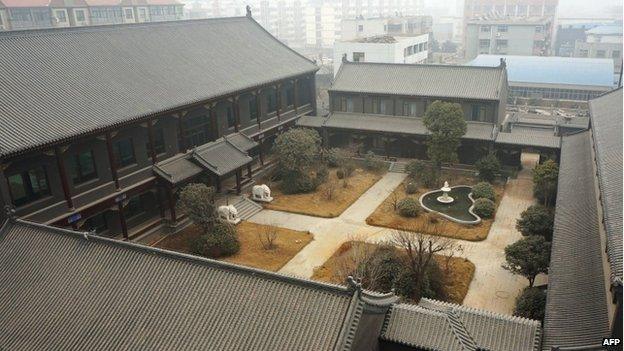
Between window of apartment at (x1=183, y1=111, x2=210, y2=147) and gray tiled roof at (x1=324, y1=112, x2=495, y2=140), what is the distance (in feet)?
33.6

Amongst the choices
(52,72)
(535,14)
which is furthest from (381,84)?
(535,14)

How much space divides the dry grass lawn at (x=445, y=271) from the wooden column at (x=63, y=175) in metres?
11.6

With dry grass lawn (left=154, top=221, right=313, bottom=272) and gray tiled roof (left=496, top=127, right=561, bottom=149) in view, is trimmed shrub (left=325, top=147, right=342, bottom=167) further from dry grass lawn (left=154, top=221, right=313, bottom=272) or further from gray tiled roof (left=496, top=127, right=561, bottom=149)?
gray tiled roof (left=496, top=127, right=561, bottom=149)

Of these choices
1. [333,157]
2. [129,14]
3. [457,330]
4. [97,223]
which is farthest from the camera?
[129,14]

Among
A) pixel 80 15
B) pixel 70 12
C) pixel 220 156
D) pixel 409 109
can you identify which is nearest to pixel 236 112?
pixel 220 156

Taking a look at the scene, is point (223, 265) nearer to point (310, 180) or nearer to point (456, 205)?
point (310, 180)

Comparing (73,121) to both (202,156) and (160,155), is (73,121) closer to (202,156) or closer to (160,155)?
(160,155)

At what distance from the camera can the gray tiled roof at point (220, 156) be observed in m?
28.8

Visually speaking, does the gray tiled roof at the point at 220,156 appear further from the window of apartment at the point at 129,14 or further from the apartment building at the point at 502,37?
the window of apartment at the point at 129,14

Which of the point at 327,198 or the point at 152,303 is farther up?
the point at 152,303

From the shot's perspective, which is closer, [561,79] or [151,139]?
[151,139]

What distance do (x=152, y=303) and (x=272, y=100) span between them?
25336 millimetres

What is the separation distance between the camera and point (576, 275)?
16.1 m

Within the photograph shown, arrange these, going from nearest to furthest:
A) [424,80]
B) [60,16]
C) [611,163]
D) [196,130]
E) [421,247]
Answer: [611,163] → [421,247] → [196,130] → [424,80] → [60,16]
